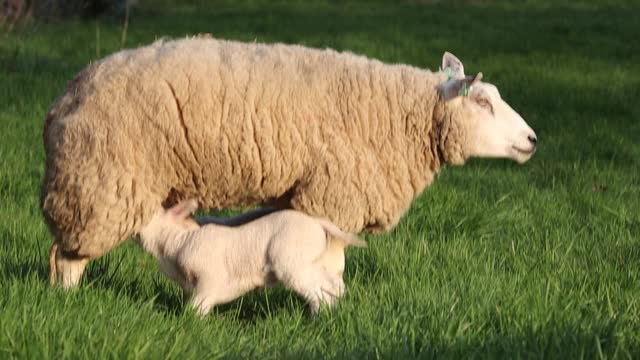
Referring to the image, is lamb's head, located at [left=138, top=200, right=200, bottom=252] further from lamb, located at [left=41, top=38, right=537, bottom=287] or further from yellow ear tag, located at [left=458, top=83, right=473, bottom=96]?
yellow ear tag, located at [left=458, top=83, right=473, bottom=96]

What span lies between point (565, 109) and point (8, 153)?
542cm

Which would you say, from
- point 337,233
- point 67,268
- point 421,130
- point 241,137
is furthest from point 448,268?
point 67,268

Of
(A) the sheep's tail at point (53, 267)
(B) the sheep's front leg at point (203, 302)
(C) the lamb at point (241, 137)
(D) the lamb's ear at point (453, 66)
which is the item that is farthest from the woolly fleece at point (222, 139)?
(B) the sheep's front leg at point (203, 302)

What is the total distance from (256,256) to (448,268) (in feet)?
3.42

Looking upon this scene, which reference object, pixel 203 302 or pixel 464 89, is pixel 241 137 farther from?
pixel 464 89

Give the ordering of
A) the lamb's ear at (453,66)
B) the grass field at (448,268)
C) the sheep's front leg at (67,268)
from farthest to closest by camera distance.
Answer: the lamb's ear at (453,66), the sheep's front leg at (67,268), the grass field at (448,268)

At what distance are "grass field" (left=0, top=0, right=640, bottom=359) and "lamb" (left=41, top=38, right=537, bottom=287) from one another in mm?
323

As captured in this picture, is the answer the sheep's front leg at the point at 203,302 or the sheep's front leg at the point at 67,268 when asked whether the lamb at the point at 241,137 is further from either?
the sheep's front leg at the point at 203,302

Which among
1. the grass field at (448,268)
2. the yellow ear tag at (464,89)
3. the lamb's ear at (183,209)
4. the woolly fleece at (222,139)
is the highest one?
the yellow ear tag at (464,89)

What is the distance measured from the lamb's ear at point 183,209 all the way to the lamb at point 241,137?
55 mm

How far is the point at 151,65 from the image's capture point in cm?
461

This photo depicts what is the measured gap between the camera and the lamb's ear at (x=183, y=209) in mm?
4598

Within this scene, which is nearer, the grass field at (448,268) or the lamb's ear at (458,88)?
the grass field at (448,268)

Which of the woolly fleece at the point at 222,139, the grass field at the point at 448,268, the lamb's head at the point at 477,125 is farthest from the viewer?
the lamb's head at the point at 477,125
